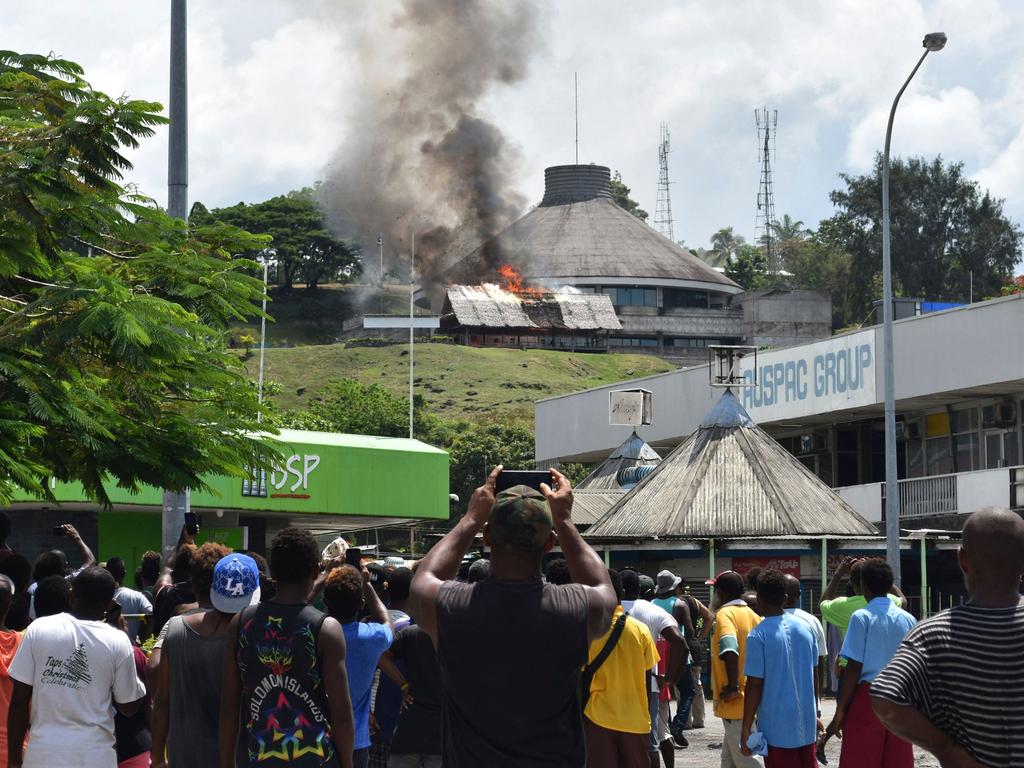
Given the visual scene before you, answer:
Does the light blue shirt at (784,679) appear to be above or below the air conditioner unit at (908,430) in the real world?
below

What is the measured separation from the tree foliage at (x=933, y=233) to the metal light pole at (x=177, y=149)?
71828 mm

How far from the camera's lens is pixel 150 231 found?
12.9 metres

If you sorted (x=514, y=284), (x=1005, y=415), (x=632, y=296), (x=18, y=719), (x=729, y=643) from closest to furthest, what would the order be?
(x=18, y=719)
(x=729, y=643)
(x=1005, y=415)
(x=514, y=284)
(x=632, y=296)

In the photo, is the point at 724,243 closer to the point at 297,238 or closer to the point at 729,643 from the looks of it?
the point at 297,238

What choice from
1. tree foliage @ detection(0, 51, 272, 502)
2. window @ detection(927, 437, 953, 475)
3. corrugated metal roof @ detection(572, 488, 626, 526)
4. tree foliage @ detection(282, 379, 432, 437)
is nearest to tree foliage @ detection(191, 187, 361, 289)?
tree foliage @ detection(282, 379, 432, 437)

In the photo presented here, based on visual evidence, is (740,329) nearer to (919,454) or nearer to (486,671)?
(919,454)

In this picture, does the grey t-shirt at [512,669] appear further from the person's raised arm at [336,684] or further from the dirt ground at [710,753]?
the dirt ground at [710,753]

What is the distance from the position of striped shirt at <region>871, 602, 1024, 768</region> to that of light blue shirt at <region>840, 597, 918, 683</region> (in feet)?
15.3

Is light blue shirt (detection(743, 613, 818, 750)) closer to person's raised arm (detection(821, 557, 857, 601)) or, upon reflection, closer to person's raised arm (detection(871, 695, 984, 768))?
person's raised arm (detection(821, 557, 857, 601))

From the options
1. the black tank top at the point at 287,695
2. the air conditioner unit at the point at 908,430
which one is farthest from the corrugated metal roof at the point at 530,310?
the black tank top at the point at 287,695

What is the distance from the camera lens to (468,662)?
5.16m

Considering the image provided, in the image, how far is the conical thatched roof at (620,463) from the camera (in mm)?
35375

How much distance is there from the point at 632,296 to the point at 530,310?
882cm

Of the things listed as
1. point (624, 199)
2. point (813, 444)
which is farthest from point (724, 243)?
point (813, 444)
